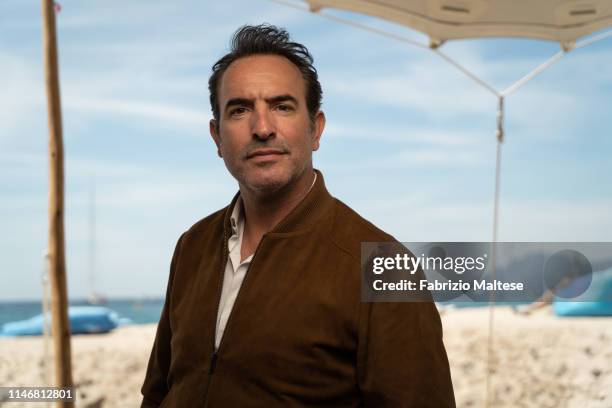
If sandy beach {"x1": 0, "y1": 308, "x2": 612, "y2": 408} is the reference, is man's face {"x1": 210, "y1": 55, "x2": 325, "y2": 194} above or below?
above

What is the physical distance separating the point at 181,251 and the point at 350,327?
0.44 metres

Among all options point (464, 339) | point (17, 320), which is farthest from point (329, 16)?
point (17, 320)

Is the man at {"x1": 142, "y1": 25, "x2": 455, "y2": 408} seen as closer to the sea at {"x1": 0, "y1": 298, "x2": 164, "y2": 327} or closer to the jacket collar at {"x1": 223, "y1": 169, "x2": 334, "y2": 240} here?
the jacket collar at {"x1": 223, "y1": 169, "x2": 334, "y2": 240}

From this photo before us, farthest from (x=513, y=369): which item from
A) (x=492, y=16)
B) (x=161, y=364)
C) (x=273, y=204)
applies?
(x=273, y=204)

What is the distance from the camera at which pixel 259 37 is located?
4.05ft

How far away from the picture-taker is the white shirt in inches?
44.6

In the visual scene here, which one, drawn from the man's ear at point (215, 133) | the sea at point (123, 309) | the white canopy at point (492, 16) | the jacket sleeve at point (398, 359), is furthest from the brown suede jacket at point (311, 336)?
the sea at point (123, 309)

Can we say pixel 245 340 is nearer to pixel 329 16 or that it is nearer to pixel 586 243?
pixel 586 243

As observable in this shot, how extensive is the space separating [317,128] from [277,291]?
0.36 meters

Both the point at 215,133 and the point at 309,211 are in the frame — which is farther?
the point at 215,133

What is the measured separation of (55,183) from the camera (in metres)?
3.19

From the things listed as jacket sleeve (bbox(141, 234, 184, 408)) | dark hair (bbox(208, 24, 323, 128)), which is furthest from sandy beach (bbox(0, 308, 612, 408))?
dark hair (bbox(208, 24, 323, 128))

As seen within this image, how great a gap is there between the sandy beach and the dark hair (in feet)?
14.9

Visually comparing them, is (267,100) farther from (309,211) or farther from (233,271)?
(233,271)
